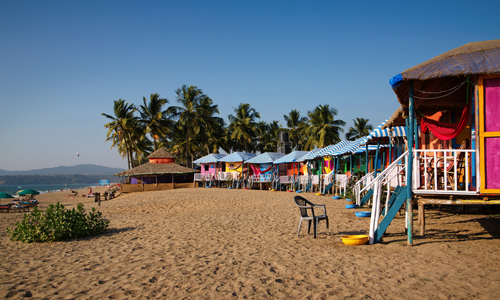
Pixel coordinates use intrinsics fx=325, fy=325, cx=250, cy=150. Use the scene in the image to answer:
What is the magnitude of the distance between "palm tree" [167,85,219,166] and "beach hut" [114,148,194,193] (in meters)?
3.58

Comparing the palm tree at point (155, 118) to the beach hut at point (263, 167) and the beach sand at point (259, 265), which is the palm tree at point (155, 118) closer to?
the beach hut at point (263, 167)

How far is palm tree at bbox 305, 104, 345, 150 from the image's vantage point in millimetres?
36562

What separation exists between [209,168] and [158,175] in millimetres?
5466

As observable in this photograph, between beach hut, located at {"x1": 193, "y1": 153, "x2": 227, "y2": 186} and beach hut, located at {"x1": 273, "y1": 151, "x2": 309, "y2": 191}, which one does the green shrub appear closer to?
beach hut, located at {"x1": 273, "y1": 151, "x2": 309, "y2": 191}

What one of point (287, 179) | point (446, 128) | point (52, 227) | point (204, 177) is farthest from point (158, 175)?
point (446, 128)

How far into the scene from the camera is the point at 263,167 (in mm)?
29766

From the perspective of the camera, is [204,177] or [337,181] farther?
[204,177]

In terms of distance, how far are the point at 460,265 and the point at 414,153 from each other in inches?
86.9

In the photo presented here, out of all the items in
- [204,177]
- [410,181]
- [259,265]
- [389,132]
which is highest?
[389,132]

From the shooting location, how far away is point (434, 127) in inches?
284

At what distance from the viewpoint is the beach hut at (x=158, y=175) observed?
3131 centimetres

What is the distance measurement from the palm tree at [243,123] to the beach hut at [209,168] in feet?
27.4

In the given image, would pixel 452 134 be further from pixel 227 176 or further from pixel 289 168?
pixel 227 176

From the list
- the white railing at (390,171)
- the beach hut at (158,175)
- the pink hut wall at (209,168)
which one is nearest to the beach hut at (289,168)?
the pink hut wall at (209,168)
